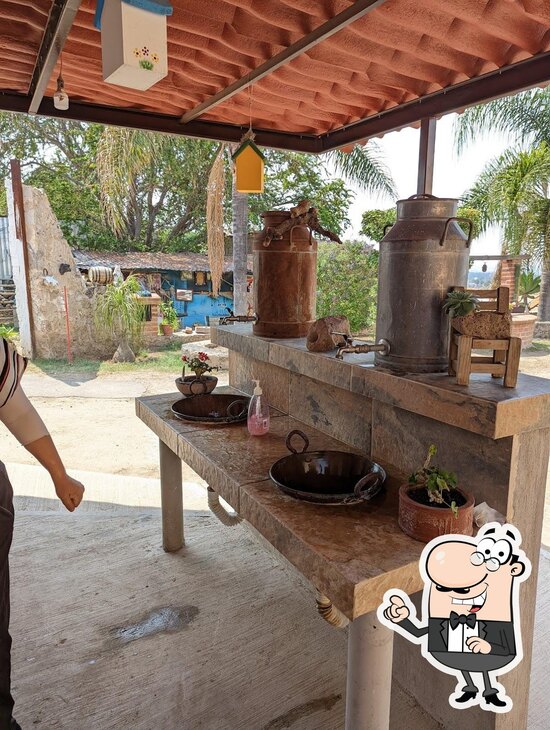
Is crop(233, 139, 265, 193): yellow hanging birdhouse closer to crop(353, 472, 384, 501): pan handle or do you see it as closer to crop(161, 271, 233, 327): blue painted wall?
crop(353, 472, 384, 501): pan handle

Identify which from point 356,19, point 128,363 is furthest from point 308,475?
point 128,363

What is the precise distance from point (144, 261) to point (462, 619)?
15.9 meters

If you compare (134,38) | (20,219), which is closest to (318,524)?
(134,38)

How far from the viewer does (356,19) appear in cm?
230

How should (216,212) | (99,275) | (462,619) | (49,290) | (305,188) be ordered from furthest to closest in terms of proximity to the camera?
(305,188)
(99,275)
(49,290)
(216,212)
(462,619)

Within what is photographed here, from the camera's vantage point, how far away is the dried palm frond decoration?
8648 millimetres

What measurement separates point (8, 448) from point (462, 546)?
5.50 m

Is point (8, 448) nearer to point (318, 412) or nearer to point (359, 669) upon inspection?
point (318, 412)

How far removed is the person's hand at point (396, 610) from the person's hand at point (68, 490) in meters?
1.20

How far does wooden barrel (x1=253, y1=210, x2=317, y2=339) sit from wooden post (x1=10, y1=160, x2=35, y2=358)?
9154 millimetres

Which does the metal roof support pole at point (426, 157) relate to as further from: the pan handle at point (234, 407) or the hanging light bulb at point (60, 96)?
the hanging light bulb at point (60, 96)

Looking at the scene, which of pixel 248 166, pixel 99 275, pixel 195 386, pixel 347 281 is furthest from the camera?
pixel 347 281

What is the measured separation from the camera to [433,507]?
1632 millimetres

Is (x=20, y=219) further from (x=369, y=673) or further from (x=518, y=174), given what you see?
(x=518, y=174)
